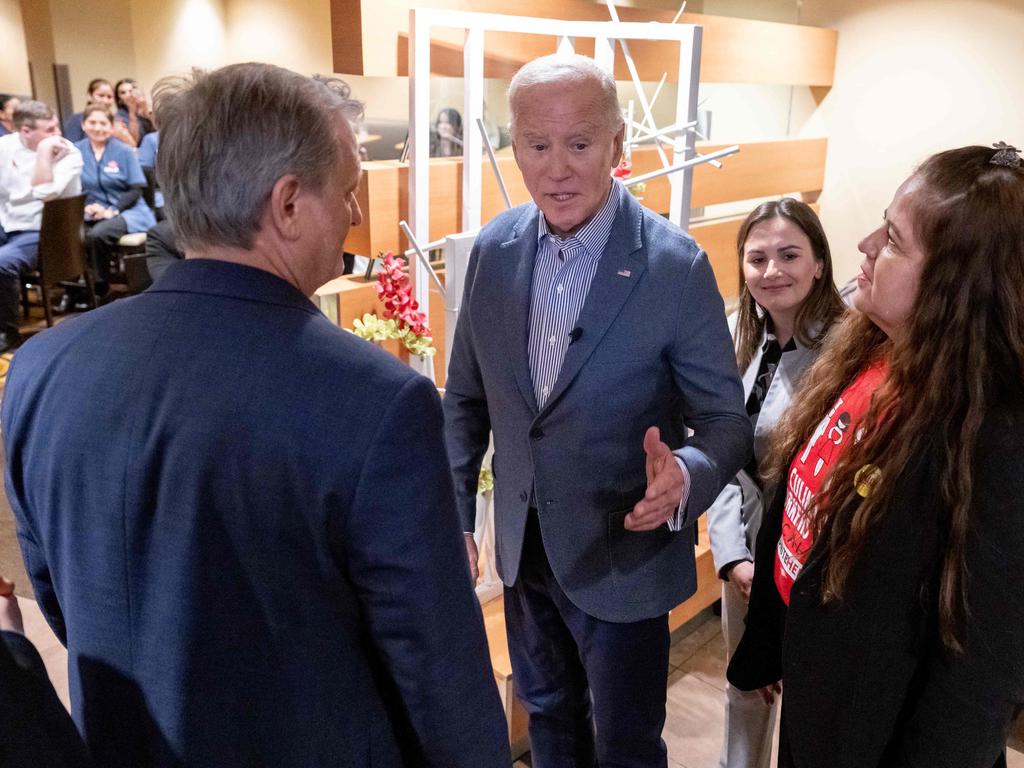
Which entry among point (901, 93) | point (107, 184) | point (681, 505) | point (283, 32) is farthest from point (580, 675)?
point (283, 32)

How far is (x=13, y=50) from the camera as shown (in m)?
7.76

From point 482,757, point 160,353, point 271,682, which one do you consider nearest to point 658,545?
point 482,757

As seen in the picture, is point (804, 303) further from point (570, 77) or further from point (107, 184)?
point (107, 184)

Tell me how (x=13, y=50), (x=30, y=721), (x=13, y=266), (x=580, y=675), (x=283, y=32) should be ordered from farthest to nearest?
1. (x=283, y=32)
2. (x=13, y=50)
3. (x=13, y=266)
4. (x=580, y=675)
5. (x=30, y=721)

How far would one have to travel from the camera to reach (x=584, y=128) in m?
1.47

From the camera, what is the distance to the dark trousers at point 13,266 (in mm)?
5086

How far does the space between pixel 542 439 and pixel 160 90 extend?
83 cm

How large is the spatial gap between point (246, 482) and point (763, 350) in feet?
4.63

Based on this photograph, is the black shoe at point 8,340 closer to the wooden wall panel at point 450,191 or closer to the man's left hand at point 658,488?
the wooden wall panel at point 450,191

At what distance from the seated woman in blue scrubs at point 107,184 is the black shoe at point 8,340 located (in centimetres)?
92

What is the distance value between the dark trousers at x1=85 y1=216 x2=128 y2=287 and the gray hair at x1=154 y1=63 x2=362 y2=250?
5750mm

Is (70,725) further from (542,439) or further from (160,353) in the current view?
(542,439)

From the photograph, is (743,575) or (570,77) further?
(743,575)

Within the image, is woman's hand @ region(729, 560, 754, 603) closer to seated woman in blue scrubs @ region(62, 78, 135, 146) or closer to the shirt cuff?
the shirt cuff
